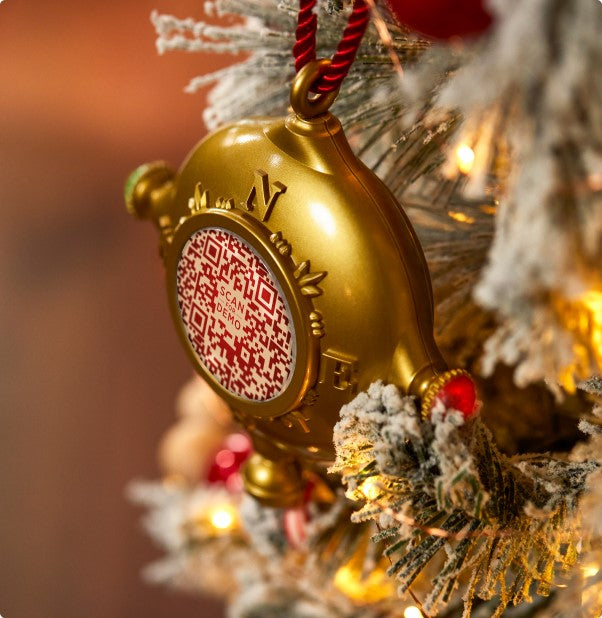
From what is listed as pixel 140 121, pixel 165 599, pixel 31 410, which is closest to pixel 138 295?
pixel 31 410

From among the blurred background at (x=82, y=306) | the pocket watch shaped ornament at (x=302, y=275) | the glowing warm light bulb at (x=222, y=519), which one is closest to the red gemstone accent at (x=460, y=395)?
the pocket watch shaped ornament at (x=302, y=275)

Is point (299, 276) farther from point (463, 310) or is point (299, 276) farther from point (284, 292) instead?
point (463, 310)

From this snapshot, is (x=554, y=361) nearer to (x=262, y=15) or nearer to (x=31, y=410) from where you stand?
(x=262, y=15)

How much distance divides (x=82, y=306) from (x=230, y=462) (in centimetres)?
60

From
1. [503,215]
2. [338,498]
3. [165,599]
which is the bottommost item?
[165,599]

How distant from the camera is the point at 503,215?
254mm

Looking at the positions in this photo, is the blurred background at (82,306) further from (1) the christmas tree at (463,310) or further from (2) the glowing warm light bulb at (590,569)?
(2) the glowing warm light bulb at (590,569)

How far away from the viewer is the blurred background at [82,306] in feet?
3.16

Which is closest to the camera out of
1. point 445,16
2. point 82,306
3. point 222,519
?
point 445,16

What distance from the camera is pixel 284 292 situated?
0.33 metres

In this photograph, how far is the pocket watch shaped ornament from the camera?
31 cm

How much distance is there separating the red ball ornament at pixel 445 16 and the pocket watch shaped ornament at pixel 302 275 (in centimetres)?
6

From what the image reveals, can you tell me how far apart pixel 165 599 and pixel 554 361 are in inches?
32.3

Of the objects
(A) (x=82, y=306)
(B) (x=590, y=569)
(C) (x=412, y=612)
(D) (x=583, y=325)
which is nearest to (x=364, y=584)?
(C) (x=412, y=612)
